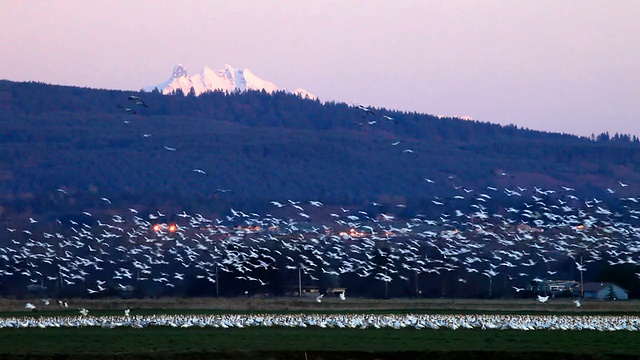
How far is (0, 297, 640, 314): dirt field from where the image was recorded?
212 feet

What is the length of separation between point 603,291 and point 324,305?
15393 millimetres

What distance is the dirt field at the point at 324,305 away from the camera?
6469 centimetres

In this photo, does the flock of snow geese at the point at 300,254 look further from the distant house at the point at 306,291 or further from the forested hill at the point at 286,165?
the forested hill at the point at 286,165

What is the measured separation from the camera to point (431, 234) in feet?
302

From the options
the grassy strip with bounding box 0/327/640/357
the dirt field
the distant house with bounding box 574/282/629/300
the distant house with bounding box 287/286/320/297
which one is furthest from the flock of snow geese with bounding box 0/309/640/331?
the distant house with bounding box 287/286/320/297

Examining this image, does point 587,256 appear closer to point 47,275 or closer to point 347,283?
point 347,283

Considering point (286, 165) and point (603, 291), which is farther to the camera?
point (286, 165)

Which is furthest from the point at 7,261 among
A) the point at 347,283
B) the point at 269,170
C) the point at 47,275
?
the point at 269,170

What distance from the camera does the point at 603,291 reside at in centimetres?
7362

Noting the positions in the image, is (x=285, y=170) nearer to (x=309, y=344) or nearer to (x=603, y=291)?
(x=603, y=291)

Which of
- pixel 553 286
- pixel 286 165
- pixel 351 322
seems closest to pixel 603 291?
pixel 553 286

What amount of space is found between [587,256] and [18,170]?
97.1 metres

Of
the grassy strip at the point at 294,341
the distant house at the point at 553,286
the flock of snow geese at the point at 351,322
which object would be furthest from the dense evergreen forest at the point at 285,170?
the grassy strip at the point at 294,341

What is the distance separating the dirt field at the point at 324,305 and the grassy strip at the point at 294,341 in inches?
500
